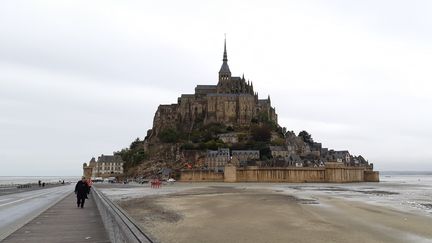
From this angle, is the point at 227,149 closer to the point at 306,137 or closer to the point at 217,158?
the point at 217,158

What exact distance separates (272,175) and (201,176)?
14475 millimetres

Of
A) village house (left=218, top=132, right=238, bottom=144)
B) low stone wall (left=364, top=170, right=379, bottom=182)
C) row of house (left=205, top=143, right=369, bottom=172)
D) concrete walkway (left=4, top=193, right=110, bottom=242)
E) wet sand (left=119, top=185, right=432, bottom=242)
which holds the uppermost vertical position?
village house (left=218, top=132, right=238, bottom=144)

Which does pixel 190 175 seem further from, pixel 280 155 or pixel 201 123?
pixel 201 123

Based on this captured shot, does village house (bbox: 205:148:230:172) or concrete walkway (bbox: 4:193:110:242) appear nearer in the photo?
concrete walkway (bbox: 4:193:110:242)

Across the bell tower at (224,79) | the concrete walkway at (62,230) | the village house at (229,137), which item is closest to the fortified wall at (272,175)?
the village house at (229,137)

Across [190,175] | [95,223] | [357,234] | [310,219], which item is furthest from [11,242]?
[190,175]

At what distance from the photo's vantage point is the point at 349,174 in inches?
3674

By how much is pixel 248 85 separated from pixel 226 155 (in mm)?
38492

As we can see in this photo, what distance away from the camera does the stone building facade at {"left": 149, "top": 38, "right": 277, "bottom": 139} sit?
12075 cm

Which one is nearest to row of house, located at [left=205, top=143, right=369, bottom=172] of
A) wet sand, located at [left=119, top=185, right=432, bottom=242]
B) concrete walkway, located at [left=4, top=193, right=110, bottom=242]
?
wet sand, located at [left=119, top=185, right=432, bottom=242]

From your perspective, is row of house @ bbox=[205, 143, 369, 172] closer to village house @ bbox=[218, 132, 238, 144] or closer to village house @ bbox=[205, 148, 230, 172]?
village house @ bbox=[205, 148, 230, 172]

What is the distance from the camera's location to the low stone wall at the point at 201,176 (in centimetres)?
8575

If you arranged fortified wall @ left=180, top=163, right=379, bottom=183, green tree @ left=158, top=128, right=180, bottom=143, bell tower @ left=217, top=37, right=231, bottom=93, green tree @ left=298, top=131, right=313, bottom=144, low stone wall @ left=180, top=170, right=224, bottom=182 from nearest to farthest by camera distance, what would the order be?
fortified wall @ left=180, top=163, right=379, bottom=183 < low stone wall @ left=180, top=170, right=224, bottom=182 < green tree @ left=158, top=128, right=180, bottom=143 < green tree @ left=298, top=131, right=313, bottom=144 < bell tower @ left=217, top=37, right=231, bottom=93

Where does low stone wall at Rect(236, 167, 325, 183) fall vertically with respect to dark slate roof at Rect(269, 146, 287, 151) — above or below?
below
